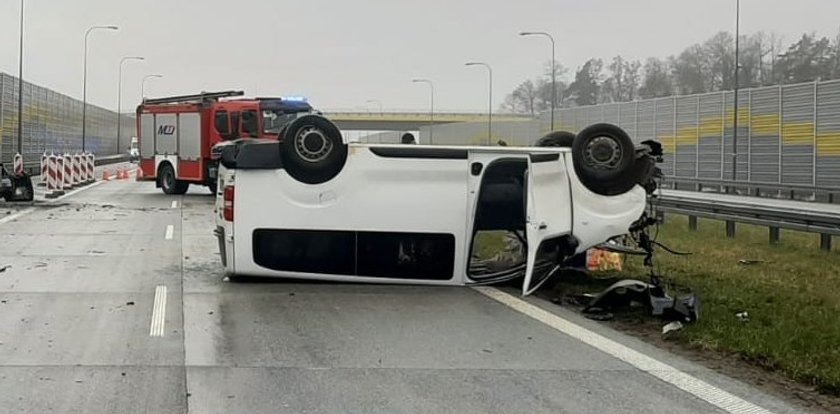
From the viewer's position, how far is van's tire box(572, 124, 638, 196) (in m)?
10.1

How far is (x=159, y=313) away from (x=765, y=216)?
10.7 metres

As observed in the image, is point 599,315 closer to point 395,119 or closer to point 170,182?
point 170,182

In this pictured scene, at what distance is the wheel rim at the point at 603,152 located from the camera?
10.2 meters

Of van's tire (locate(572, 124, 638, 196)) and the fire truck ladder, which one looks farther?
the fire truck ladder

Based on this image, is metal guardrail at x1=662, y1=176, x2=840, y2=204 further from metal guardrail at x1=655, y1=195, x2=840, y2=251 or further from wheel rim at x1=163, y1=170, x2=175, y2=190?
wheel rim at x1=163, y1=170, x2=175, y2=190

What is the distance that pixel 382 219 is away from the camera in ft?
33.7

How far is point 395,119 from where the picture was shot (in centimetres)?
10788

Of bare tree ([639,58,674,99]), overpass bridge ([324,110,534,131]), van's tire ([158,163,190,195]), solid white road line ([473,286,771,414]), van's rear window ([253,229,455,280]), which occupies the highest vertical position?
bare tree ([639,58,674,99])

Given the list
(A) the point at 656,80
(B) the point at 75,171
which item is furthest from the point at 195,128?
(A) the point at 656,80

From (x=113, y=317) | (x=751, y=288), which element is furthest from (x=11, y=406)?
(x=751, y=288)

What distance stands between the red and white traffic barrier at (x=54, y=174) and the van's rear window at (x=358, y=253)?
68.7ft

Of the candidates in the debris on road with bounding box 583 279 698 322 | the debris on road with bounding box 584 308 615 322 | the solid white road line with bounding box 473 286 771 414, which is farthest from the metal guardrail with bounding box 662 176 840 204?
the solid white road line with bounding box 473 286 771 414

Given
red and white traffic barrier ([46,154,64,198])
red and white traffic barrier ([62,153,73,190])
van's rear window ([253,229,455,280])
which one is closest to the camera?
van's rear window ([253,229,455,280])

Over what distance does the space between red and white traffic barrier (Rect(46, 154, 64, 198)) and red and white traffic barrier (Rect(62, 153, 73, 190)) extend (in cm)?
113
